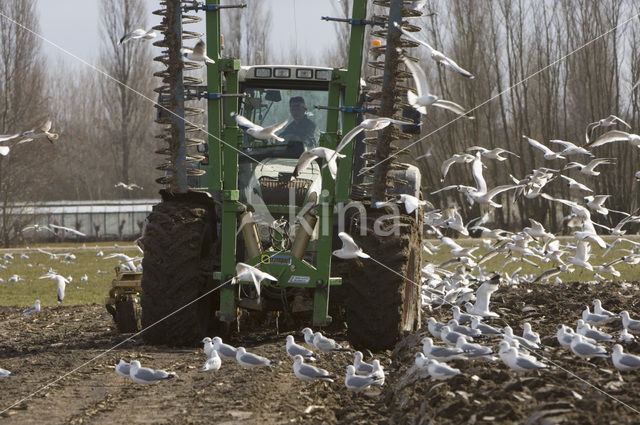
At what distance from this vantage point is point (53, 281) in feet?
69.4

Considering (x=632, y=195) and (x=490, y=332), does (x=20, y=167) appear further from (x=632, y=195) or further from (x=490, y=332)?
(x=490, y=332)

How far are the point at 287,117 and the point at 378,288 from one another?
2607 millimetres

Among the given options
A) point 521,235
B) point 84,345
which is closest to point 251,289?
point 84,345

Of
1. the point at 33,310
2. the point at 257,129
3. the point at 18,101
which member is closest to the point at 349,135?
the point at 257,129

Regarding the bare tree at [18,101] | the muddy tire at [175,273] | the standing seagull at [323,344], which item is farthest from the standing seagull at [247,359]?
the bare tree at [18,101]

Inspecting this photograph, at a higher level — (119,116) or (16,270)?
(119,116)

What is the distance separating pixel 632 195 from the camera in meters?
41.8

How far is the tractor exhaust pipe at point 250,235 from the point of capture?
9320mm

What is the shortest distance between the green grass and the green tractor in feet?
25.3

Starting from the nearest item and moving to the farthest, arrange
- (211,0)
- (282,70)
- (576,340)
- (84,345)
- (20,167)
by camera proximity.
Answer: (576,340), (211,0), (84,345), (282,70), (20,167)

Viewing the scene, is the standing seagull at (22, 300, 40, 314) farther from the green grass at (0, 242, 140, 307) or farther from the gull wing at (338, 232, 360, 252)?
the gull wing at (338, 232, 360, 252)

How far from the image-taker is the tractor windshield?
1066 cm

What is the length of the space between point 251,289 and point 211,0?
2.81 metres

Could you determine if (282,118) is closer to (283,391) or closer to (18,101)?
(283,391)
